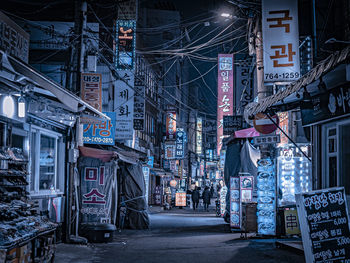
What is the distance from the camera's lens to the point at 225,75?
91.4 ft

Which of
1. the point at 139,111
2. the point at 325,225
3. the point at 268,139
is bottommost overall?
the point at 325,225

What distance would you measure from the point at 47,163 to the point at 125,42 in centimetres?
901

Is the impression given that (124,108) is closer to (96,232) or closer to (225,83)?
(225,83)

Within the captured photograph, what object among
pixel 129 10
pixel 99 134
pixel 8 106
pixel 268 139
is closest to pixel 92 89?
pixel 99 134

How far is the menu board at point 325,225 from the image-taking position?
741 cm

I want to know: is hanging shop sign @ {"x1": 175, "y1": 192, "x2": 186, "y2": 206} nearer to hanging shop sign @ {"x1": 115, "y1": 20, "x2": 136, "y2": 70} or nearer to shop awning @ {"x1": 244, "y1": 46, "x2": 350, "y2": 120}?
hanging shop sign @ {"x1": 115, "y1": 20, "x2": 136, "y2": 70}

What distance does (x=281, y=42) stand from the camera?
12.9m

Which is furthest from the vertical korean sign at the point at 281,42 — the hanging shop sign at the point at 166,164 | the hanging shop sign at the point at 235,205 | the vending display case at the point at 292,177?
the hanging shop sign at the point at 166,164

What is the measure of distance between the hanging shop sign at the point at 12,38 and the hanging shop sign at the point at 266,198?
8.97 metres

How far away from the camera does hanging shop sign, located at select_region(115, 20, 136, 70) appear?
20.7m

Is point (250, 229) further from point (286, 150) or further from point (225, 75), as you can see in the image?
point (225, 75)

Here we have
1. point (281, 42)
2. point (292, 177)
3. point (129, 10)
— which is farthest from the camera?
point (129, 10)

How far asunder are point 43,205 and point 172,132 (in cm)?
3302

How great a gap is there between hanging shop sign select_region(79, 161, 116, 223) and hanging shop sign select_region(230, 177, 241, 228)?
552 cm
